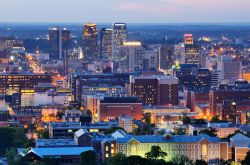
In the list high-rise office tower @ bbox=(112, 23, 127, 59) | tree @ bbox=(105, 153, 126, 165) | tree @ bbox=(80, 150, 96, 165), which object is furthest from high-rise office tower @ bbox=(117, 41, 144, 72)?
tree @ bbox=(80, 150, 96, 165)

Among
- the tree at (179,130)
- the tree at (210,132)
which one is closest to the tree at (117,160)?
the tree at (210,132)

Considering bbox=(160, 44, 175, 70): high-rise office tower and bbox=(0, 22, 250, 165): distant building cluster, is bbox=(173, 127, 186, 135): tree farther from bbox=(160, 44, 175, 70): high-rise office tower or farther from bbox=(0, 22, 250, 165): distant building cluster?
bbox=(160, 44, 175, 70): high-rise office tower

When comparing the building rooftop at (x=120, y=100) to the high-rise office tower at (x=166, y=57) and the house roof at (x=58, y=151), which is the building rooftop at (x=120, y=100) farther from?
the high-rise office tower at (x=166, y=57)

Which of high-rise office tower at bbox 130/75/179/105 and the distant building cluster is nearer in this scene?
the distant building cluster

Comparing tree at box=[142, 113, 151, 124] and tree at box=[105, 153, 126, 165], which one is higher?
tree at box=[105, 153, 126, 165]

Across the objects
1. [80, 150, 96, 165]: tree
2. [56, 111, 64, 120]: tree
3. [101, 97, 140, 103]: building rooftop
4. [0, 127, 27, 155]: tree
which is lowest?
[56, 111, 64, 120]: tree

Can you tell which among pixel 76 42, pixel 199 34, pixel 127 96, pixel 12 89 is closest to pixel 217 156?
pixel 127 96
